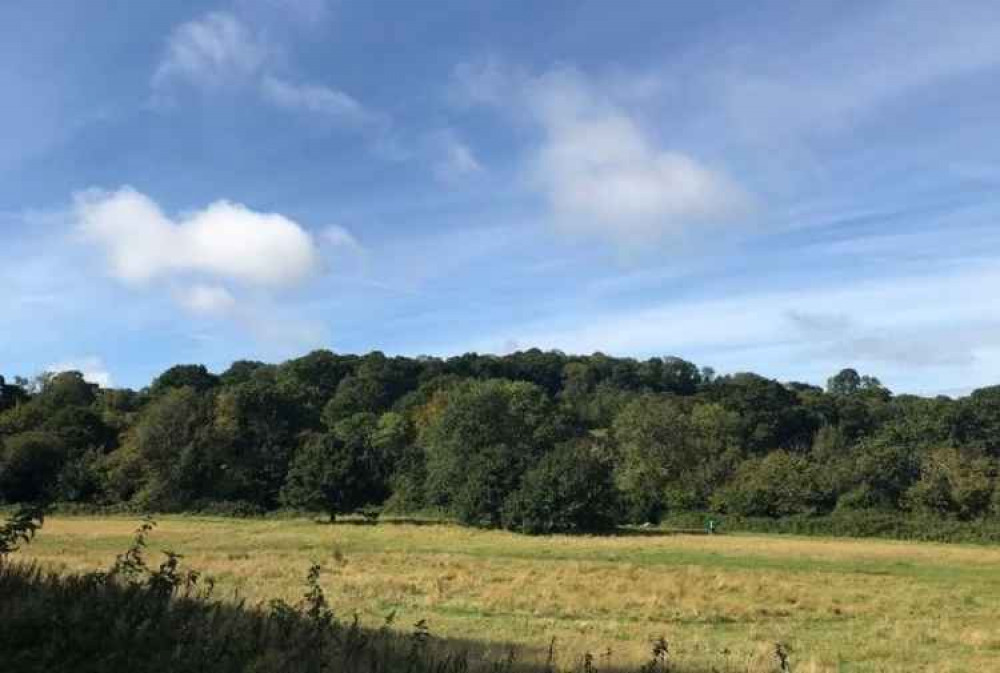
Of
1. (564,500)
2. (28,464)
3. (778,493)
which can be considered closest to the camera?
(564,500)

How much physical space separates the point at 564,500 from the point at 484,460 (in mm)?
8863

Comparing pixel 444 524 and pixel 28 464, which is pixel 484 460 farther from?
pixel 28 464

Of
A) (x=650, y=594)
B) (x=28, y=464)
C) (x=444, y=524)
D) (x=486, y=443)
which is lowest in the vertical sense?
(x=444, y=524)

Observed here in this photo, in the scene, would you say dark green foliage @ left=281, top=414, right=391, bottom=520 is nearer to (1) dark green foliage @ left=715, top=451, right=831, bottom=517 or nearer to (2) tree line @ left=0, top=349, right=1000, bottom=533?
(2) tree line @ left=0, top=349, right=1000, bottom=533

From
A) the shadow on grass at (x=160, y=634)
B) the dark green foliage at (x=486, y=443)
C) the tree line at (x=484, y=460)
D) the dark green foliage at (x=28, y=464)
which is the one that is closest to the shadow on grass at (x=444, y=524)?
the tree line at (x=484, y=460)

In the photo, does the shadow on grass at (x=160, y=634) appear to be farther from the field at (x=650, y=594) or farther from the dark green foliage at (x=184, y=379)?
the dark green foliage at (x=184, y=379)

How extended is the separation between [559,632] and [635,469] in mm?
79776

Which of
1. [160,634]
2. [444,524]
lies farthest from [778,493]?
[160,634]

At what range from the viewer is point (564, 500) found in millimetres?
69062

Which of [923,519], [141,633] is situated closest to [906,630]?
[141,633]

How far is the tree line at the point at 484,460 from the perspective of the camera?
244 feet

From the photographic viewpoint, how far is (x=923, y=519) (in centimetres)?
7562

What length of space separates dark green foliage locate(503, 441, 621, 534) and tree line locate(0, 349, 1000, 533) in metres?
0.12

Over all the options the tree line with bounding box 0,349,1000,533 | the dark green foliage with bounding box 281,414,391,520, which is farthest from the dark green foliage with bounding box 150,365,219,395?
the dark green foliage with bounding box 281,414,391,520
